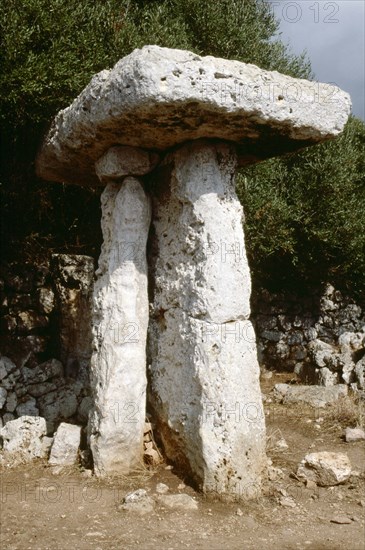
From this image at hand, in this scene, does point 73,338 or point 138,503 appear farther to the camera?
point 73,338

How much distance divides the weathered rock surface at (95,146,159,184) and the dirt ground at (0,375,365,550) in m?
2.65

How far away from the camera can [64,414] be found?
6617 mm

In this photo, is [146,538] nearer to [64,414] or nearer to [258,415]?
[258,415]

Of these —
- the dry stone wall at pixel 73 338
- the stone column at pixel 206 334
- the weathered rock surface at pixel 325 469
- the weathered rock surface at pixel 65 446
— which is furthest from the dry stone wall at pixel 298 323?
the weathered rock surface at pixel 65 446

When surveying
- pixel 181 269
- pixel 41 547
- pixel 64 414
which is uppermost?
pixel 181 269

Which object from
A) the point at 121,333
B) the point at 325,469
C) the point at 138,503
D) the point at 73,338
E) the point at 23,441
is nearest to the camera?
the point at 138,503

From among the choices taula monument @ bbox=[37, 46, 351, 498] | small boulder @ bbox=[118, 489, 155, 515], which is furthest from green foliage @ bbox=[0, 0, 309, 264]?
small boulder @ bbox=[118, 489, 155, 515]

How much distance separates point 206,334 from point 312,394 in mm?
4100

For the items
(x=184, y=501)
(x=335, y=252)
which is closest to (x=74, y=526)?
(x=184, y=501)

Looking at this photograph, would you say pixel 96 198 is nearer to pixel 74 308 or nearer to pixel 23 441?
pixel 74 308

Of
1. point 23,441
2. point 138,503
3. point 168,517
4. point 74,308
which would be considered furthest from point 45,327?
point 168,517

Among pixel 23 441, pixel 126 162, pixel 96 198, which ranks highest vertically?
pixel 96 198

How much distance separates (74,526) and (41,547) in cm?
37

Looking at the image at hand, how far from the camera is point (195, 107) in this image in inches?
177
